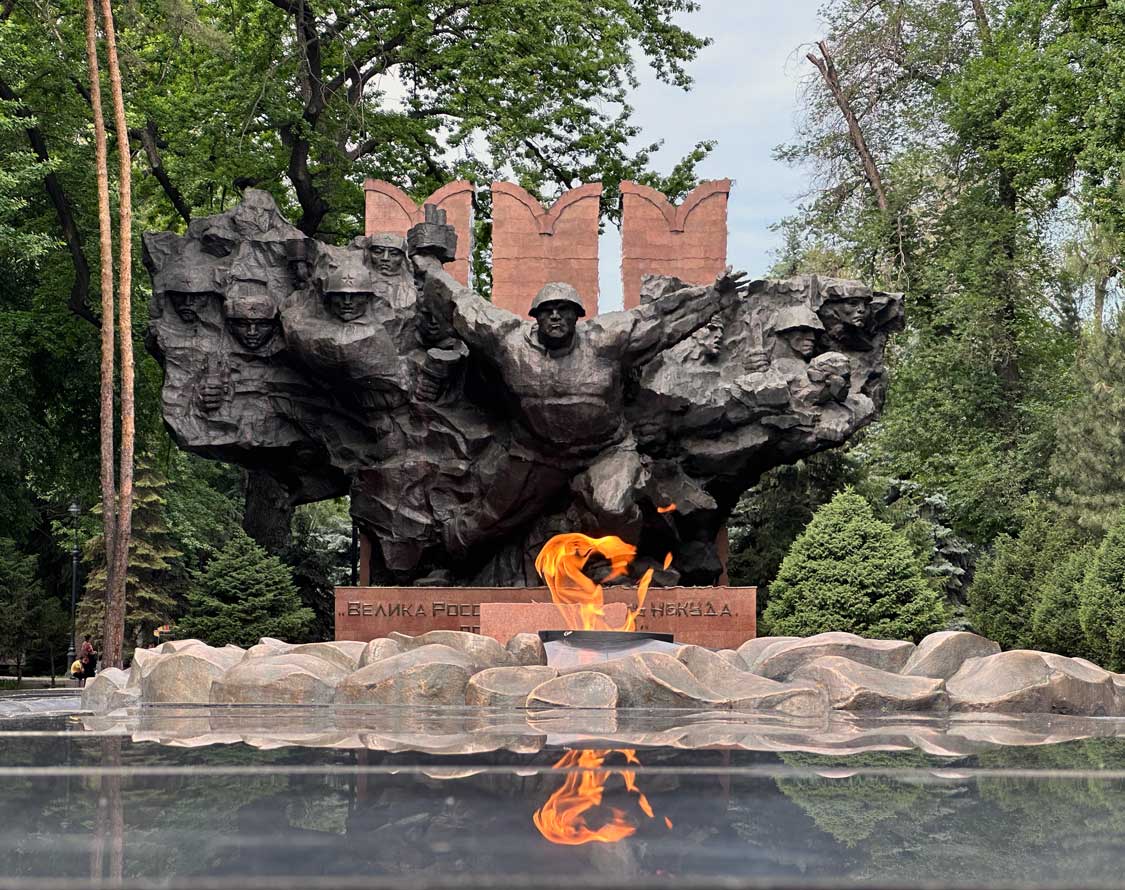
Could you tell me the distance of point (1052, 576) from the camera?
70.8 ft

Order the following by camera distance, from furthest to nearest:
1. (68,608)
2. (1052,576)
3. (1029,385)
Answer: (68,608), (1029,385), (1052,576)

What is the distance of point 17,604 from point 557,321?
20.8 m

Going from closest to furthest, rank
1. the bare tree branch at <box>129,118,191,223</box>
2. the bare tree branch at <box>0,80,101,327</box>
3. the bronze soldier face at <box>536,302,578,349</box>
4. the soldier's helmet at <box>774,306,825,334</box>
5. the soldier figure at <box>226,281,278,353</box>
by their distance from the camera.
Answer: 1. the bronze soldier face at <box>536,302,578,349</box>
2. the soldier figure at <box>226,281,278,353</box>
3. the soldier's helmet at <box>774,306,825,334</box>
4. the bare tree branch at <box>0,80,101,327</box>
5. the bare tree branch at <box>129,118,191,223</box>

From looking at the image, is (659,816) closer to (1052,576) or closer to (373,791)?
(373,791)

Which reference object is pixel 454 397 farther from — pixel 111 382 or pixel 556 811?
pixel 556 811

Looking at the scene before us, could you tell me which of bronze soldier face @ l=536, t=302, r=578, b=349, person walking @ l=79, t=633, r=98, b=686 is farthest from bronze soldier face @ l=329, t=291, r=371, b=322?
person walking @ l=79, t=633, r=98, b=686

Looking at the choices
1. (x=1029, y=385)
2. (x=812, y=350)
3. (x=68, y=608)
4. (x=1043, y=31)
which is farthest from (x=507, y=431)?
(x=68, y=608)

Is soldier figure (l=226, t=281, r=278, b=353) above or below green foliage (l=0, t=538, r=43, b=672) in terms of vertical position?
above

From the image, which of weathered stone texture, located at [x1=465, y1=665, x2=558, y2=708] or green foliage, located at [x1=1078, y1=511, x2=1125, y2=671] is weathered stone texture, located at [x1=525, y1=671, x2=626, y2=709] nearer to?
weathered stone texture, located at [x1=465, y1=665, x2=558, y2=708]

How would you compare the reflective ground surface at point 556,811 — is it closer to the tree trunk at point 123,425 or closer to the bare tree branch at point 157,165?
the tree trunk at point 123,425

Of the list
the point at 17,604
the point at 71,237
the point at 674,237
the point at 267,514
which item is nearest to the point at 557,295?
the point at 674,237

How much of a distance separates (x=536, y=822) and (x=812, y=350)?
14606 millimetres

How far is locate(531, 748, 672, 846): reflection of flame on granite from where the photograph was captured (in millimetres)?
3859

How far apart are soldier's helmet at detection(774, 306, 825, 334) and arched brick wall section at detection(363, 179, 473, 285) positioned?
4.92 meters
